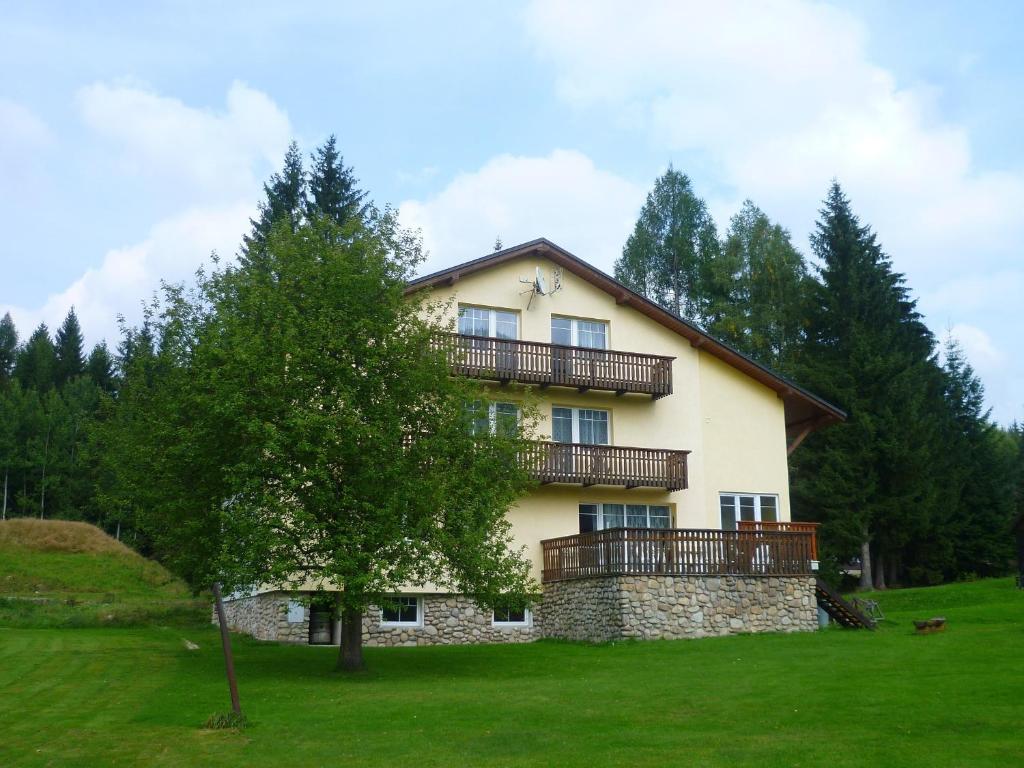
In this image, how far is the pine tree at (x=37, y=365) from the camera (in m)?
83.4

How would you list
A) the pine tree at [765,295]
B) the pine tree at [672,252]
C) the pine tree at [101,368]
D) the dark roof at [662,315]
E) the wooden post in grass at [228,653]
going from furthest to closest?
the pine tree at [101,368]
the pine tree at [672,252]
the pine tree at [765,295]
the dark roof at [662,315]
the wooden post in grass at [228,653]

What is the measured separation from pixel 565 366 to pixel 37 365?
68743 millimetres

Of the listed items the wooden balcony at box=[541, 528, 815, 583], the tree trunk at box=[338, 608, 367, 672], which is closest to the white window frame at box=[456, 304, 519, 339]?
the wooden balcony at box=[541, 528, 815, 583]

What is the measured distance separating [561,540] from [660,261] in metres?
29.5

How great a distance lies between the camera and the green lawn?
1105 cm

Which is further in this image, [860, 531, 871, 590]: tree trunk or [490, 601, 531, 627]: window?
[860, 531, 871, 590]: tree trunk

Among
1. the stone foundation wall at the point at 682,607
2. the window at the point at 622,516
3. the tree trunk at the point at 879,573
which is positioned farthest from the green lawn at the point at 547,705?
the tree trunk at the point at 879,573

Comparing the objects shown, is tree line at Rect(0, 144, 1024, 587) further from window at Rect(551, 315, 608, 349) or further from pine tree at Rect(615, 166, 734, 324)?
window at Rect(551, 315, 608, 349)

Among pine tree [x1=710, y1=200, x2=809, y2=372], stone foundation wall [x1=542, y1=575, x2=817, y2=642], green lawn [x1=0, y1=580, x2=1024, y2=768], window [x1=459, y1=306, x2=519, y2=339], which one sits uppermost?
pine tree [x1=710, y1=200, x2=809, y2=372]

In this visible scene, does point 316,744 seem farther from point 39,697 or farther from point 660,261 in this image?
point 660,261

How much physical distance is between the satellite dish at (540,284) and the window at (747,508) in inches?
315

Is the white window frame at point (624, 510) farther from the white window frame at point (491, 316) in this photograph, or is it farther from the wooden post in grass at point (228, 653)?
the wooden post in grass at point (228, 653)

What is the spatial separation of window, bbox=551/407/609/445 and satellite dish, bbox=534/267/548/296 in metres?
3.32

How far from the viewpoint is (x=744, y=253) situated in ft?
167
